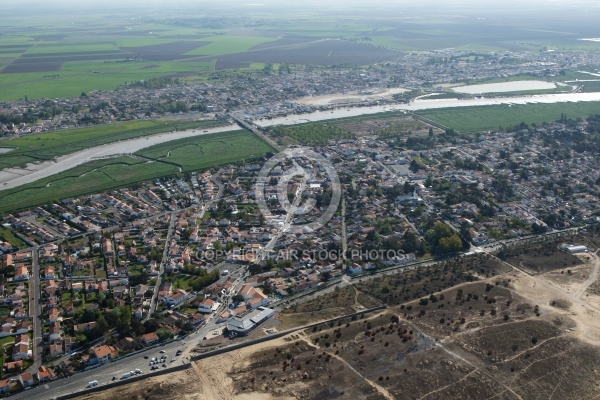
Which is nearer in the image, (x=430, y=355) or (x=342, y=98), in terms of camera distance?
(x=430, y=355)

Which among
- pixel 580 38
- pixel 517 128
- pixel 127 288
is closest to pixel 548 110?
pixel 517 128

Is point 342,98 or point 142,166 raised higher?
point 342,98

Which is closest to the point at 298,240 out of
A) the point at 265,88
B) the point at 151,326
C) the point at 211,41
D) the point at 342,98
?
the point at 151,326

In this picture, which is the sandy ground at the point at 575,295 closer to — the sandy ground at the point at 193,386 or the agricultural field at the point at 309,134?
the sandy ground at the point at 193,386

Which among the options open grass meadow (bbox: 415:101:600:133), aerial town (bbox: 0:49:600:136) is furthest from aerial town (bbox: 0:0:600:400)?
aerial town (bbox: 0:49:600:136)

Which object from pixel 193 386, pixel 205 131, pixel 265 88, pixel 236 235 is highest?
pixel 265 88

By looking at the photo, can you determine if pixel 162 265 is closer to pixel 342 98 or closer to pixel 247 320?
pixel 247 320

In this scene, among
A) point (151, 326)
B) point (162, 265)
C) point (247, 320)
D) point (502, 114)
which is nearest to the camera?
point (151, 326)

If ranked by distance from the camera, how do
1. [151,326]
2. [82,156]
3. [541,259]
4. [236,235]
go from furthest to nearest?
[82,156] → [236,235] → [541,259] → [151,326]

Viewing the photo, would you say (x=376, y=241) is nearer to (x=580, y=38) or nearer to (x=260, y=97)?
(x=260, y=97)
